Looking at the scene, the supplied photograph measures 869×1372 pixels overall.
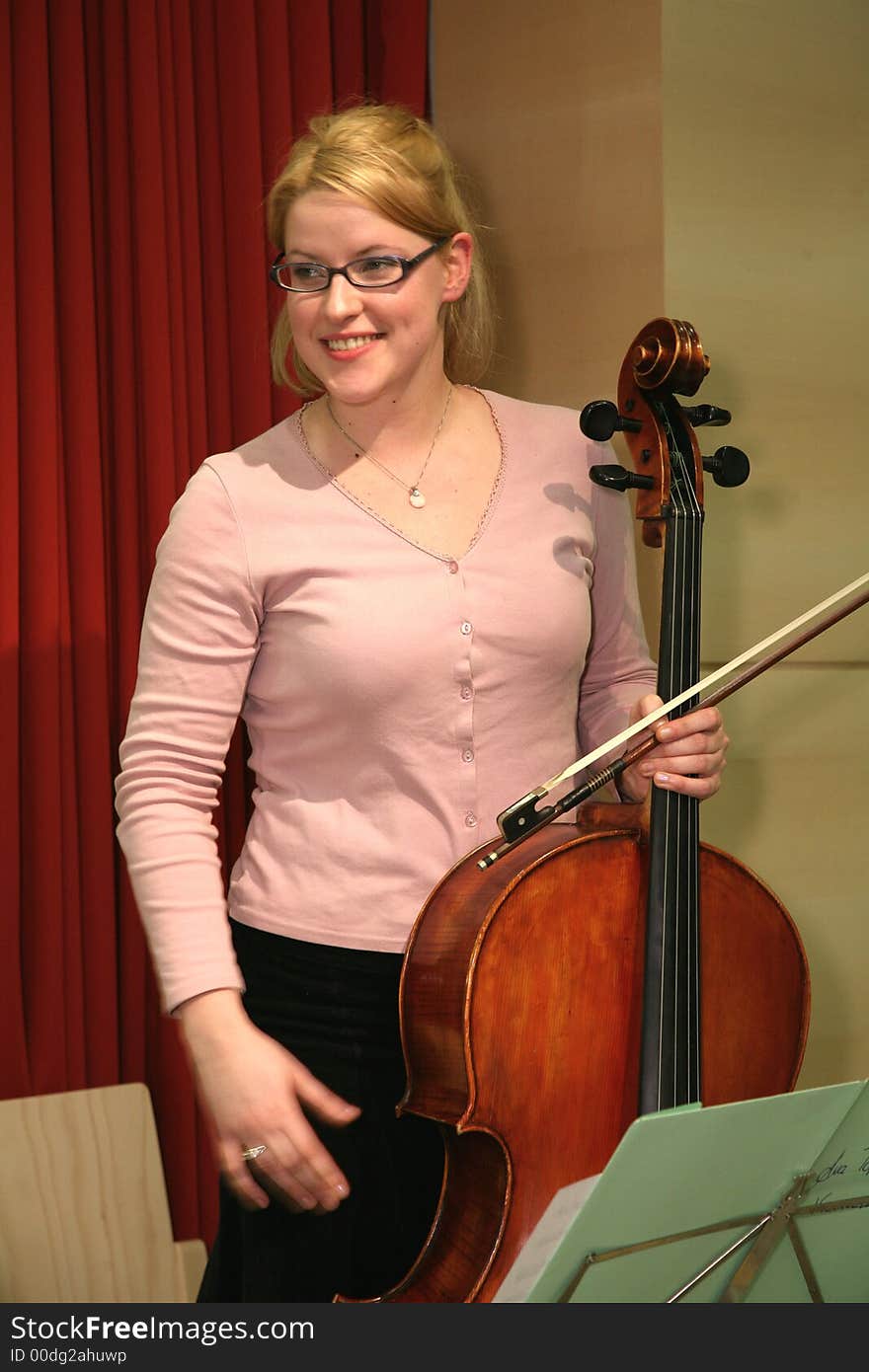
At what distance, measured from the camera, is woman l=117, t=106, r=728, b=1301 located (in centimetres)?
141

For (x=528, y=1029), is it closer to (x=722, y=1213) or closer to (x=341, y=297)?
(x=722, y=1213)

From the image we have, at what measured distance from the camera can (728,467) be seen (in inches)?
60.0

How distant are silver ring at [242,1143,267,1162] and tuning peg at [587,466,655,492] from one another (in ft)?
2.20

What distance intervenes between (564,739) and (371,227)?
55 cm

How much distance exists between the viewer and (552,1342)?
90 cm

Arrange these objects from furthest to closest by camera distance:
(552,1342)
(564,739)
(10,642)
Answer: (10,642), (564,739), (552,1342)

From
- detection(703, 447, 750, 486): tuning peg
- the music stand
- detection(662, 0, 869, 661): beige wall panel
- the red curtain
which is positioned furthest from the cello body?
the red curtain

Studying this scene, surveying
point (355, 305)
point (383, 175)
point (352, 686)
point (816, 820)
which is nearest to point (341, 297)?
point (355, 305)

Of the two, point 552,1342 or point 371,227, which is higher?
point 371,227

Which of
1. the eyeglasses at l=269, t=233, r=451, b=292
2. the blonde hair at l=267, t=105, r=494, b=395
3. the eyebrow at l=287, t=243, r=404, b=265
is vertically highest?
the blonde hair at l=267, t=105, r=494, b=395

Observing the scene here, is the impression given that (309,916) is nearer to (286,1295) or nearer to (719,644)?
(286,1295)

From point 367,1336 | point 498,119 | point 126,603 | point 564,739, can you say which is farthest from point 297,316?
point 367,1336

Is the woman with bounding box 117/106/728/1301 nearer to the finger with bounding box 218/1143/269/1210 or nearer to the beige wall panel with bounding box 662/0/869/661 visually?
the finger with bounding box 218/1143/269/1210

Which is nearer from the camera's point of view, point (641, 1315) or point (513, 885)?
point (641, 1315)
